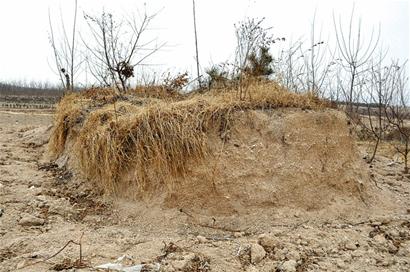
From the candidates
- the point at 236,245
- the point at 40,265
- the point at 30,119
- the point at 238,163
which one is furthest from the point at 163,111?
the point at 30,119

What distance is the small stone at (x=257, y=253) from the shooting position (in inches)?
105

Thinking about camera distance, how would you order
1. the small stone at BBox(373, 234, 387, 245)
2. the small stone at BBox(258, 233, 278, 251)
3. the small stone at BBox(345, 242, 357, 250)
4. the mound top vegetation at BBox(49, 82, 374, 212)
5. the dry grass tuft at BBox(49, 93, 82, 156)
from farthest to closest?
the dry grass tuft at BBox(49, 93, 82, 156)
the mound top vegetation at BBox(49, 82, 374, 212)
the small stone at BBox(373, 234, 387, 245)
the small stone at BBox(345, 242, 357, 250)
the small stone at BBox(258, 233, 278, 251)

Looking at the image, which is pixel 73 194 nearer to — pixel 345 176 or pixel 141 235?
pixel 141 235

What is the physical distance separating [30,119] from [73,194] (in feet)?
41.6

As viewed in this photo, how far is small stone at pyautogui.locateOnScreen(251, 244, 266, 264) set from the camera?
268 centimetres

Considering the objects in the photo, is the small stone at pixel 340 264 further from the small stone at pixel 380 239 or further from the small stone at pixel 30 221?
the small stone at pixel 30 221

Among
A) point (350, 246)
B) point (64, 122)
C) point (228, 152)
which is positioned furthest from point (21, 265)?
point (64, 122)

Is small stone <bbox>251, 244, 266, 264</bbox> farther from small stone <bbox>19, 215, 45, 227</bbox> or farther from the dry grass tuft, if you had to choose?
the dry grass tuft

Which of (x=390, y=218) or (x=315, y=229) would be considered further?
(x=390, y=218)

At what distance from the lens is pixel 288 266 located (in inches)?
103

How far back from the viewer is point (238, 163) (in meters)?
3.44

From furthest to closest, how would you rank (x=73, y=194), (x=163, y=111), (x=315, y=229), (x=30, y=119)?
1. (x=30, y=119)
2. (x=73, y=194)
3. (x=163, y=111)
4. (x=315, y=229)

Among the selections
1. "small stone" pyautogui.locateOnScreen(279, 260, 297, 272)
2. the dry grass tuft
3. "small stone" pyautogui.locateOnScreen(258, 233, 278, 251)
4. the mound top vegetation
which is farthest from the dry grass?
"small stone" pyautogui.locateOnScreen(279, 260, 297, 272)

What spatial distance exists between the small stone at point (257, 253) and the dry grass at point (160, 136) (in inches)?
37.1
